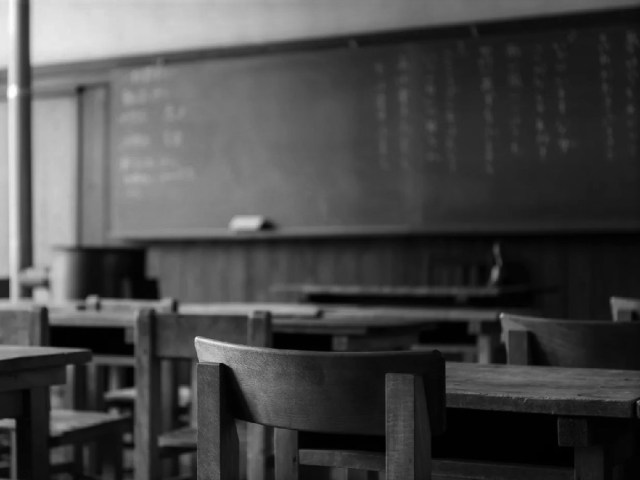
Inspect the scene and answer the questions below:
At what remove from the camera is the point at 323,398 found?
4.63 ft

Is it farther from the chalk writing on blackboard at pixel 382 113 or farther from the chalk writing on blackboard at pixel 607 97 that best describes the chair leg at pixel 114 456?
the chalk writing on blackboard at pixel 607 97

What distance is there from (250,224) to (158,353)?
380 cm

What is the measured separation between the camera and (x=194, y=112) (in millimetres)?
6770

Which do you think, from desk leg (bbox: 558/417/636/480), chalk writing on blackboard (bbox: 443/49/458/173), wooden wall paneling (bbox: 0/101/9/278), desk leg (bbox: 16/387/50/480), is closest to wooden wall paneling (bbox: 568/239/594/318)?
chalk writing on blackboard (bbox: 443/49/458/173)

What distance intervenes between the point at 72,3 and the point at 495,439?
6660 millimetres

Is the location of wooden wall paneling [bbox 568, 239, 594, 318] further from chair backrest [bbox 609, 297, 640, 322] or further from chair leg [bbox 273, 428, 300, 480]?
chair leg [bbox 273, 428, 300, 480]

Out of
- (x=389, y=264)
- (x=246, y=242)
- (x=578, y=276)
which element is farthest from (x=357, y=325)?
(x=246, y=242)

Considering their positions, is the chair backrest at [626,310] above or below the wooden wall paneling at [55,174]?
below

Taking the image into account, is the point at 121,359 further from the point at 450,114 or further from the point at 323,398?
the point at 450,114

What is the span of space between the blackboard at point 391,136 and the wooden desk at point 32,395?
153 inches

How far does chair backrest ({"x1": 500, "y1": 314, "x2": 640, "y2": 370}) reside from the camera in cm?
200

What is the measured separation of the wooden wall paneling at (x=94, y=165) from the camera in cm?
735

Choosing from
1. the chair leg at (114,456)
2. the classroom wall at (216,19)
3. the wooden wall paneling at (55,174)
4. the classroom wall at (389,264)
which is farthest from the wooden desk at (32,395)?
the wooden wall paneling at (55,174)

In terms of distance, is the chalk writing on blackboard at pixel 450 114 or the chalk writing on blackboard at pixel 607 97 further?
the chalk writing on blackboard at pixel 450 114
